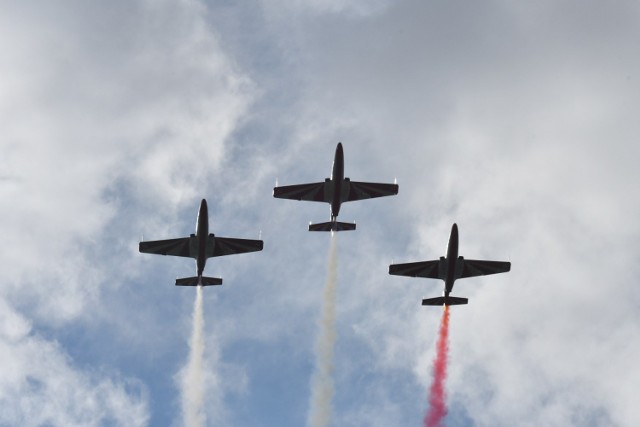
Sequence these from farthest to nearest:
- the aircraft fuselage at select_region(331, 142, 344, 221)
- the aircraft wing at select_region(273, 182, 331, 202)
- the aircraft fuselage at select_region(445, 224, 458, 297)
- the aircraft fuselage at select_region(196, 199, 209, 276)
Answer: the aircraft wing at select_region(273, 182, 331, 202) → the aircraft fuselage at select_region(331, 142, 344, 221) → the aircraft fuselage at select_region(196, 199, 209, 276) → the aircraft fuselage at select_region(445, 224, 458, 297)

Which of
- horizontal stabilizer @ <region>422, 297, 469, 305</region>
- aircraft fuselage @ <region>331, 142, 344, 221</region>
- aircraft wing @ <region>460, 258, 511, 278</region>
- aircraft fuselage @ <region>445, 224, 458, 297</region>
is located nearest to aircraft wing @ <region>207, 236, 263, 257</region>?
aircraft fuselage @ <region>331, 142, 344, 221</region>

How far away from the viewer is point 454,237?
131 metres

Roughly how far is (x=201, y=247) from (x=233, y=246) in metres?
5.61

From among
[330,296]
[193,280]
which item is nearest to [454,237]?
[330,296]

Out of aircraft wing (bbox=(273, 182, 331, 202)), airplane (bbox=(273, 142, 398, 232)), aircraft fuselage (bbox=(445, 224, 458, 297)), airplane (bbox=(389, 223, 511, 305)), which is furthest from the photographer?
aircraft wing (bbox=(273, 182, 331, 202))

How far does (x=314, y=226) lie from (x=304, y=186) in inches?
195

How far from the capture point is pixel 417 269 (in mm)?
138500

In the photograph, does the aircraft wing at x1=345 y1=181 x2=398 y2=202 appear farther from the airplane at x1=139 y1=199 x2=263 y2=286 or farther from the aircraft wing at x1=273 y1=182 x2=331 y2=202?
the airplane at x1=139 y1=199 x2=263 y2=286

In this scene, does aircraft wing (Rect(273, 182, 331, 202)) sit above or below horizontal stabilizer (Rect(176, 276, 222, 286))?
above

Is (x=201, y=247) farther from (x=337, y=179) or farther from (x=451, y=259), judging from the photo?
(x=451, y=259)

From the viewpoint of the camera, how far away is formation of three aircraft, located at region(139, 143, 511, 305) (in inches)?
5295

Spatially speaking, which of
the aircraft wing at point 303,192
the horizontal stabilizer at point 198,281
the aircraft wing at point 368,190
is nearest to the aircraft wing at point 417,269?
the aircraft wing at point 368,190

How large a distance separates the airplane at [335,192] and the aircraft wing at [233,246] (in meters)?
6.53

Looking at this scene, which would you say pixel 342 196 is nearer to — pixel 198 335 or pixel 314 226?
pixel 314 226
